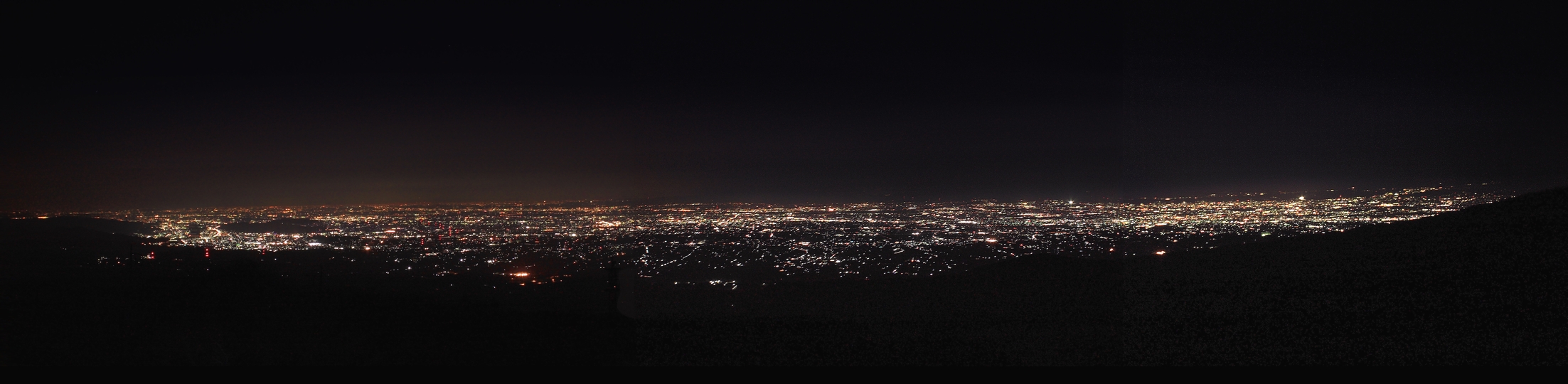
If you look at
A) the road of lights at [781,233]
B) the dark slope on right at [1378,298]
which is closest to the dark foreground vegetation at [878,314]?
the dark slope on right at [1378,298]

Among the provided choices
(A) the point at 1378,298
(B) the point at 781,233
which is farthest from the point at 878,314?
(B) the point at 781,233

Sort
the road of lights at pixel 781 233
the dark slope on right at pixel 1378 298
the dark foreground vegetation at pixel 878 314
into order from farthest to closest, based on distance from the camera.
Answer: the road of lights at pixel 781 233, the dark foreground vegetation at pixel 878 314, the dark slope on right at pixel 1378 298

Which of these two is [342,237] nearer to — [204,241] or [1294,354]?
[204,241]

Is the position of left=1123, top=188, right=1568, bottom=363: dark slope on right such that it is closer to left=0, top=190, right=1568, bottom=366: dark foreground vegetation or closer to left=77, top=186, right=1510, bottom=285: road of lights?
left=0, top=190, right=1568, bottom=366: dark foreground vegetation

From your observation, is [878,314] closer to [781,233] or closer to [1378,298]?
[1378,298]

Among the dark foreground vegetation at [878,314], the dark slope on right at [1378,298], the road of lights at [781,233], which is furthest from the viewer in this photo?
the road of lights at [781,233]

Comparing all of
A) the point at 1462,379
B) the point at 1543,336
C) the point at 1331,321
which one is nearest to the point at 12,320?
the point at 1462,379

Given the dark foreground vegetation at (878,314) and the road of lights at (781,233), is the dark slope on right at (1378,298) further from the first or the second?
the road of lights at (781,233)
